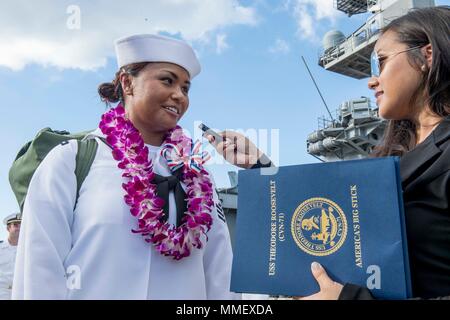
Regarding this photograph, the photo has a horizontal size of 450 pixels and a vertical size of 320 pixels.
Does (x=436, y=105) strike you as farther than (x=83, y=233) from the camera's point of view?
No

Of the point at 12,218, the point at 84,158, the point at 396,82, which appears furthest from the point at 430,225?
the point at 12,218

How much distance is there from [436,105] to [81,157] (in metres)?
1.58

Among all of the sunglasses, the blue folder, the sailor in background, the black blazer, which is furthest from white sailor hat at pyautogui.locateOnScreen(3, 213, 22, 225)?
the black blazer

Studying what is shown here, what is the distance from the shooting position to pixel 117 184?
6.73ft

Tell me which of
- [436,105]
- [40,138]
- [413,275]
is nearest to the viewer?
[413,275]

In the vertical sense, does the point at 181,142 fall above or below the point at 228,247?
above

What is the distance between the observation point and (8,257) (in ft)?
15.7

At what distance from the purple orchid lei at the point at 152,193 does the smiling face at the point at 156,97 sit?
0.29ft

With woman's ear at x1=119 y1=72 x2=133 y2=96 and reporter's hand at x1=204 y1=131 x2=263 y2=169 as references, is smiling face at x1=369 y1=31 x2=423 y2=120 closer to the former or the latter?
reporter's hand at x1=204 y1=131 x2=263 y2=169

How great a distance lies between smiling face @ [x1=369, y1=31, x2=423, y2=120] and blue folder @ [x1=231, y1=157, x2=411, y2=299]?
0.41 metres

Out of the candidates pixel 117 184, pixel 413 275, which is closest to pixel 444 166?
pixel 413 275

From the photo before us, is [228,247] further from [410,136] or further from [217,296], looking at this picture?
[410,136]

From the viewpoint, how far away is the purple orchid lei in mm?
1961

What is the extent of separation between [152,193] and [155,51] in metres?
0.83
